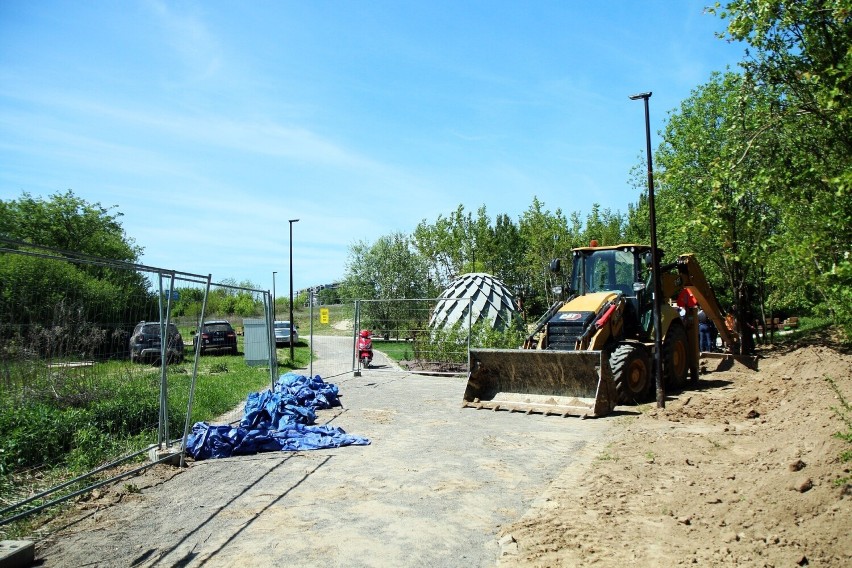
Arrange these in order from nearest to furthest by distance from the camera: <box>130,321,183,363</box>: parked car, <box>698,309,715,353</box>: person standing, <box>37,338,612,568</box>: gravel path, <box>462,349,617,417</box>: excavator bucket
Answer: <box>37,338,612,568</box>: gravel path < <box>130,321,183,363</box>: parked car < <box>462,349,617,417</box>: excavator bucket < <box>698,309,715,353</box>: person standing

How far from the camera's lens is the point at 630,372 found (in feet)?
37.0

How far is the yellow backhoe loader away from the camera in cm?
1074

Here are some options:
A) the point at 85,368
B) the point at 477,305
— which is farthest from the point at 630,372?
the point at 477,305

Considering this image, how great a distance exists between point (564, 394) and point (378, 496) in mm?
5480

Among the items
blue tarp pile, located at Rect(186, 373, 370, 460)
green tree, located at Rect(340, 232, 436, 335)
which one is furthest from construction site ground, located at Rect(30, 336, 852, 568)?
green tree, located at Rect(340, 232, 436, 335)

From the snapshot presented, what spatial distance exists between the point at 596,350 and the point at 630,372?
85 centimetres

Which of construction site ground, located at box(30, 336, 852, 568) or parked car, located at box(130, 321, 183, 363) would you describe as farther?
parked car, located at box(130, 321, 183, 363)

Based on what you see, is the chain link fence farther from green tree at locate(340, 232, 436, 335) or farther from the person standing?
green tree at locate(340, 232, 436, 335)

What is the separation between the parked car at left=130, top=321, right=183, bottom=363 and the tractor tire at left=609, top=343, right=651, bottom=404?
701 cm

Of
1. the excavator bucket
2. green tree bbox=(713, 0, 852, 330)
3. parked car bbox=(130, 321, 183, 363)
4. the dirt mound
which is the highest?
green tree bbox=(713, 0, 852, 330)

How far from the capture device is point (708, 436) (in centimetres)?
845

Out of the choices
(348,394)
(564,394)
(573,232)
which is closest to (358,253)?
(573,232)

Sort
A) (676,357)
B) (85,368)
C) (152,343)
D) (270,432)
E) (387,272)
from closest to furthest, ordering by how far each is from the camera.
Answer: (85,368) < (152,343) < (270,432) < (676,357) < (387,272)

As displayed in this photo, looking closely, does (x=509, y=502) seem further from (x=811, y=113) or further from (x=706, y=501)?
(x=811, y=113)
